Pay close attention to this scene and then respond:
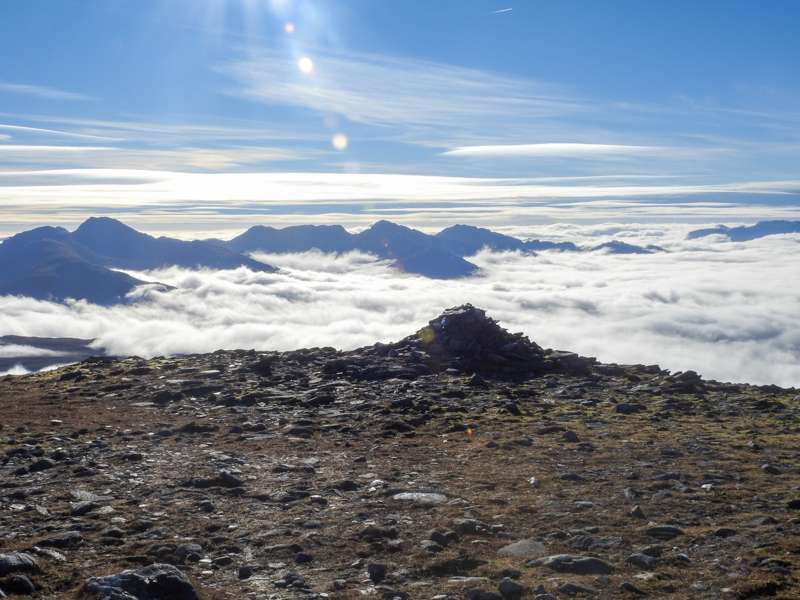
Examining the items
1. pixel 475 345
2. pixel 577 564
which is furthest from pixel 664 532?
pixel 475 345

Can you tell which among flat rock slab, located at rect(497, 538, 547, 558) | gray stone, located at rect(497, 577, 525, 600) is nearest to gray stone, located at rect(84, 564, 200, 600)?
gray stone, located at rect(497, 577, 525, 600)

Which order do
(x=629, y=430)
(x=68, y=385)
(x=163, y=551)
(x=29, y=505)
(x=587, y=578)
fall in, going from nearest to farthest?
(x=587, y=578), (x=163, y=551), (x=29, y=505), (x=629, y=430), (x=68, y=385)

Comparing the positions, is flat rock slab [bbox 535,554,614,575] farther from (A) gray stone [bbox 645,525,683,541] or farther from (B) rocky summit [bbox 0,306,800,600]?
(A) gray stone [bbox 645,525,683,541]

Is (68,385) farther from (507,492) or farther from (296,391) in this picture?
(507,492)

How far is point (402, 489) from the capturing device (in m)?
17.7

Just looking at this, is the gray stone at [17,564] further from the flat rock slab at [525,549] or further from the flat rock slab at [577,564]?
the flat rock slab at [577,564]

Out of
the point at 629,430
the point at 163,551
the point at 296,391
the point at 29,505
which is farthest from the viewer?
the point at 296,391

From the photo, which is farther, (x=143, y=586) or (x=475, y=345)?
(x=475, y=345)

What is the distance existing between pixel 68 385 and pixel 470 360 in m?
19.4

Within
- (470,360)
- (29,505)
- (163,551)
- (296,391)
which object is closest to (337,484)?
(163,551)

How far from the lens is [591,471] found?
18906mm

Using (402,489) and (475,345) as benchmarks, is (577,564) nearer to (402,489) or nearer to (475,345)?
(402,489)

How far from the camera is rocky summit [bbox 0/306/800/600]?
39.9 feet

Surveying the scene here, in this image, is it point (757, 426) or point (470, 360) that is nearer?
point (757, 426)
